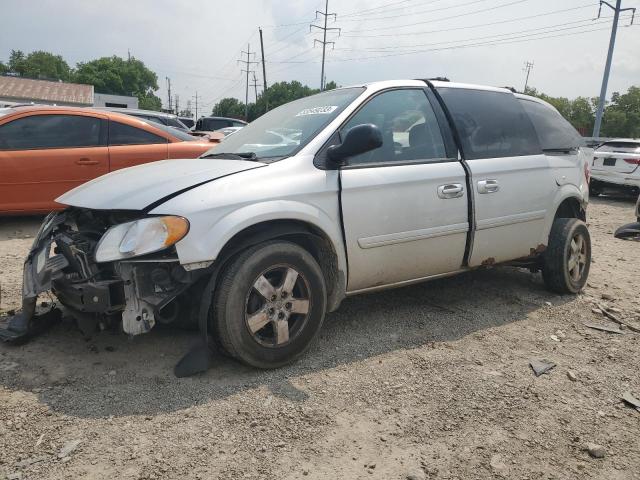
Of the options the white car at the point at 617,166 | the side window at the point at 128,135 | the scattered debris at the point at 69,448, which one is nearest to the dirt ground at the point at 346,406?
the scattered debris at the point at 69,448

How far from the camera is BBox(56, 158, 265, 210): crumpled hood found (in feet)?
9.57

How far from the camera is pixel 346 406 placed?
2773 mm

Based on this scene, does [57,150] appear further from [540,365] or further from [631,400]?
[631,400]

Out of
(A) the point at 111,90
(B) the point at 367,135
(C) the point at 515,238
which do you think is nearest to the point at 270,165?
(B) the point at 367,135

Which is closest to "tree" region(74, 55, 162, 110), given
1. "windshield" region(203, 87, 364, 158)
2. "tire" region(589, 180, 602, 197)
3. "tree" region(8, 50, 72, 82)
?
"tree" region(8, 50, 72, 82)

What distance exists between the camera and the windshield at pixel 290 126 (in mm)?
3420

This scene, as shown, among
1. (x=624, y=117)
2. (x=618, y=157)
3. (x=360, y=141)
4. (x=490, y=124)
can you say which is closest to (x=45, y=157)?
(x=360, y=141)

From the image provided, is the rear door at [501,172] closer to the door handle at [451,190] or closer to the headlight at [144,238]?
the door handle at [451,190]

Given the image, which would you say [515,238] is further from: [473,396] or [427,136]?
[473,396]

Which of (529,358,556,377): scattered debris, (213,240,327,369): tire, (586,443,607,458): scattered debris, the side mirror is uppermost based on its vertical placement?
the side mirror

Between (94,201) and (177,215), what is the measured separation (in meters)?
0.63

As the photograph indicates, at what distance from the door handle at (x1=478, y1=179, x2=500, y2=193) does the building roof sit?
48090 millimetres

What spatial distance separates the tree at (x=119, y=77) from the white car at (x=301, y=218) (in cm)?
8285

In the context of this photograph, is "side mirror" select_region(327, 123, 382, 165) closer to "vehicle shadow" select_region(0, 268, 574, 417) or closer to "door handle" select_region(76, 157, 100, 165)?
"vehicle shadow" select_region(0, 268, 574, 417)
